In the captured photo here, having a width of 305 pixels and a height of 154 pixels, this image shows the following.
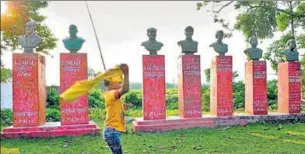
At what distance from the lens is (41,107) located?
926 cm

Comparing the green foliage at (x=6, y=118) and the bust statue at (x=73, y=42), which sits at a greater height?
the bust statue at (x=73, y=42)

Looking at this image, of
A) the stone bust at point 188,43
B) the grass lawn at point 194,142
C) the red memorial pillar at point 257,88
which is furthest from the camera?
the red memorial pillar at point 257,88

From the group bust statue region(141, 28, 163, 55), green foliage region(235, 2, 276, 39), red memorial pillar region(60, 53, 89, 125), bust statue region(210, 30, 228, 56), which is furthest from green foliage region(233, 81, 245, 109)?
red memorial pillar region(60, 53, 89, 125)

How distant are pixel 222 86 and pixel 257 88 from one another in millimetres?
939

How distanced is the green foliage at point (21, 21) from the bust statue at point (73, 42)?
11.5ft

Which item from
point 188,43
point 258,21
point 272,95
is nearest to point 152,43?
point 188,43

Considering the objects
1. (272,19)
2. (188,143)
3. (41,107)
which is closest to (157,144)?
(188,143)

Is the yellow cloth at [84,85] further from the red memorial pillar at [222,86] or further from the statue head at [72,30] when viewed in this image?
the red memorial pillar at [222,86]

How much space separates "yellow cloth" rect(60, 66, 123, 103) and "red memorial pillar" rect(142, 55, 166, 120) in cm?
467

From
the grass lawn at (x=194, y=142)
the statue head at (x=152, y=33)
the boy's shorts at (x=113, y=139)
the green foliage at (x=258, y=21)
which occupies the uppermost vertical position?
the green foliage at (x=258, y=21)

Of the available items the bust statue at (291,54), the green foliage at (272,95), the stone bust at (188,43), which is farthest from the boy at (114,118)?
the green foliage at (272,95)

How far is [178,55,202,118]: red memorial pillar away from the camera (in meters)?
9.80

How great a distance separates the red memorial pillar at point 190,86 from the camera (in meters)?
9.80

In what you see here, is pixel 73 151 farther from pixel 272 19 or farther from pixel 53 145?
pixel 272 19
